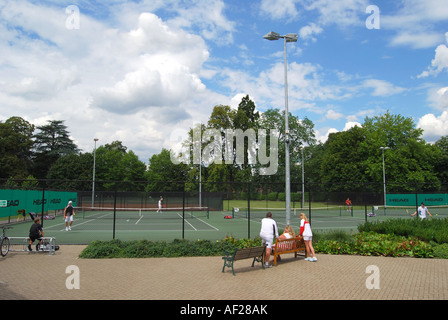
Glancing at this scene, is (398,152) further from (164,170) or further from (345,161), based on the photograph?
(164,170)

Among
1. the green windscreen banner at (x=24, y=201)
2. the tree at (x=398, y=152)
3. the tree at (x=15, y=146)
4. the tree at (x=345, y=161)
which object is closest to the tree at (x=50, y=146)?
the tree at (x=15, y=146)

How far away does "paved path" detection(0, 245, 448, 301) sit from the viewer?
745 cm

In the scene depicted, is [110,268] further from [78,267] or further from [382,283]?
[382,283]

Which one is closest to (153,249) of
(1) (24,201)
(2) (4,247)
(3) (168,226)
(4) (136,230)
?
(2) (4,247)

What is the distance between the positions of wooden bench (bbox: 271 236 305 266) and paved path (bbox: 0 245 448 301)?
355 mm

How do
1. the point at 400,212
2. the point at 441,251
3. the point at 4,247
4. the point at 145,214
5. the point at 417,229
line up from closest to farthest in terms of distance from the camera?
the point at 4,247
the point at 441,251
the point at 417,229
the point at 145,214
the point at 400,212

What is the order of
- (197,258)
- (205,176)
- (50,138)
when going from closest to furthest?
(197,258)
(205,176)
(50,138)

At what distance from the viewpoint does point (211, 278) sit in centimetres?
899

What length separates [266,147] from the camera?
64.9 m

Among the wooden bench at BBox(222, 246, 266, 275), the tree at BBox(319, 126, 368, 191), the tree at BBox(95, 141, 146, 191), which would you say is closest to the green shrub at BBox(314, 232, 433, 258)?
the wooden bench at BBox(222, 246, 266, 275)

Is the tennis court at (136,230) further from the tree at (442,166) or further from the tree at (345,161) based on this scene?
the tree at (442,166)

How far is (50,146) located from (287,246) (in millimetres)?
77551
